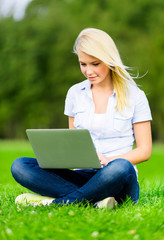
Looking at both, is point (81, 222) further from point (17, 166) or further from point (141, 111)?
point (141, 111)

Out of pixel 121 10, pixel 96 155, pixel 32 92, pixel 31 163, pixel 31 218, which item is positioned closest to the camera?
pixel 31 218

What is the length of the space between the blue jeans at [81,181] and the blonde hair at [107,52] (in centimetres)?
63

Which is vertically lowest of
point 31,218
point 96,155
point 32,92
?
point 32,92

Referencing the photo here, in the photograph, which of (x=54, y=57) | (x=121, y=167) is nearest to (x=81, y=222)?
(x=121, y=167)

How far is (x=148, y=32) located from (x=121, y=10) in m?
2.48

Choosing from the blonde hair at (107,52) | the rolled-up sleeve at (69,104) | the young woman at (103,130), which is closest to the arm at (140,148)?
the young woman at (103,130)

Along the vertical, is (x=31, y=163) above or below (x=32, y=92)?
above

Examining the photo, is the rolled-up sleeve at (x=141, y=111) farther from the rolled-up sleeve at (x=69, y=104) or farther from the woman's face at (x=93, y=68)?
the rolled-up sleeve at (x=69, y=104)

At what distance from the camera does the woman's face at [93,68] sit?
3754 millimetres

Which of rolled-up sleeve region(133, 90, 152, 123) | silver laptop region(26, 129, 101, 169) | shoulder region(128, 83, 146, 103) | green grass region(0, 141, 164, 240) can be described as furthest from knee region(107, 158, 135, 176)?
shoulder region(128, 83, 146, 103)

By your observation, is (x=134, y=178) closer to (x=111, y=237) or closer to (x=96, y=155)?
(x=96, y=155)

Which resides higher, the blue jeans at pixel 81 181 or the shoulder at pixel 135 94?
the shoulder at pixel 135 94

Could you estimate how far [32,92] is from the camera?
90.1ft

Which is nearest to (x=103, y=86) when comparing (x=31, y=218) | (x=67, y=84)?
(x=31, y=218)
